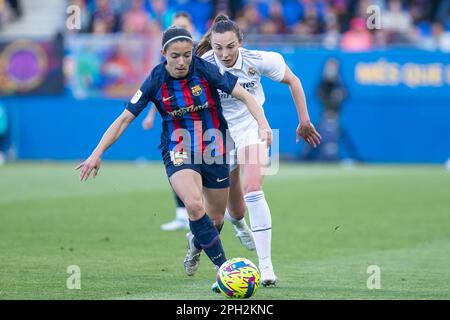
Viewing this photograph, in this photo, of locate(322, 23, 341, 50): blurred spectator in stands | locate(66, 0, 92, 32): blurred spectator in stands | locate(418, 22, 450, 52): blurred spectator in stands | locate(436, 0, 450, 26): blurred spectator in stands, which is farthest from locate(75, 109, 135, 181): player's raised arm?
locate(436, 0, 450, 26): blurred spectator in stands

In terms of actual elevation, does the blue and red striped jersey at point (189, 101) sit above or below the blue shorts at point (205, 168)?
above

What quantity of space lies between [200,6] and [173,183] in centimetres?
1744

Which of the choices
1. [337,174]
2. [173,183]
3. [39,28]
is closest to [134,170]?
[337,174]

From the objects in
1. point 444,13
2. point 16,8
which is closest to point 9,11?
point 16,8

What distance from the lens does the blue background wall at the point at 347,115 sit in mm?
21875

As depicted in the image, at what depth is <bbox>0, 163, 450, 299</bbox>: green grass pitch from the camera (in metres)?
7.83

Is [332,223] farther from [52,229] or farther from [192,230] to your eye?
→ [192,230]

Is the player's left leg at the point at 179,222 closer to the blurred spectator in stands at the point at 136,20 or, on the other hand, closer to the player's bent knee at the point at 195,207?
the player's bent knee at the point at 195,207

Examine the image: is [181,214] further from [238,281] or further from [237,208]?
[238,281]

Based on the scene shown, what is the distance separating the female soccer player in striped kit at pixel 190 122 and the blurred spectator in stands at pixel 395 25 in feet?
50.3

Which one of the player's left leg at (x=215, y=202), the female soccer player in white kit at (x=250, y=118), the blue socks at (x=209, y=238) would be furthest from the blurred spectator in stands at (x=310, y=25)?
the blue socks at (x=209, y=238)

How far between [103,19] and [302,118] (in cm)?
1634

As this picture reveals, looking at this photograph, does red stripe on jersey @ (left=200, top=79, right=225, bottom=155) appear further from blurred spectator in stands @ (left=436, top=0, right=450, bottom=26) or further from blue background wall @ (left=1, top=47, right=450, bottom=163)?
blurred spectator in stands @ (left=436, top=0, right=450, bottom=26)

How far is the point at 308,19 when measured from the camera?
2345cm
